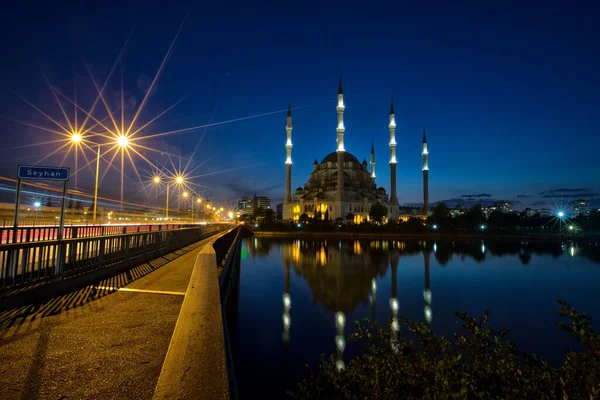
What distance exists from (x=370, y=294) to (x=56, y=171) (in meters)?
18.3

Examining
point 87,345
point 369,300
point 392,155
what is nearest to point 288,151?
point 392,155

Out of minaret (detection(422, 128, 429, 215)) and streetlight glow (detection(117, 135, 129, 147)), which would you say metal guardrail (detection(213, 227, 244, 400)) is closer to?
streetlight glow (detection(117, 135, 129, 147))

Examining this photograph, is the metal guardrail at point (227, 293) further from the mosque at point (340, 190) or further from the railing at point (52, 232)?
the mosque at point (340, 190)

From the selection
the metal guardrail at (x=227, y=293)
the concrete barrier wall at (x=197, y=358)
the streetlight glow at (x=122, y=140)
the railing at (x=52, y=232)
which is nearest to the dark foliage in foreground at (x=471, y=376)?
the metal guardrail at (x=227, y=293)

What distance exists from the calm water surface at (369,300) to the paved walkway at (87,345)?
14.7 ft

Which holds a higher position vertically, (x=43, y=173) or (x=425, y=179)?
(x=425, y=179)

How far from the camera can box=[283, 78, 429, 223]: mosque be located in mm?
96938

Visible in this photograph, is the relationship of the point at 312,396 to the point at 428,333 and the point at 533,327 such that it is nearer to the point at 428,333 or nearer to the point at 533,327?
the point at 428,333

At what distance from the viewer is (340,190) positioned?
9631cm

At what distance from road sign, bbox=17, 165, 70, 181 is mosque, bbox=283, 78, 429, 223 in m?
82.5

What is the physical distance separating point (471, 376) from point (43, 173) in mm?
12463

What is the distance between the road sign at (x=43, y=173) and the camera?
10258mm

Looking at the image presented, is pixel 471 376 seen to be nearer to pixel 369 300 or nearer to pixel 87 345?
pixel 87 345

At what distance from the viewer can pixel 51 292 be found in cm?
724
